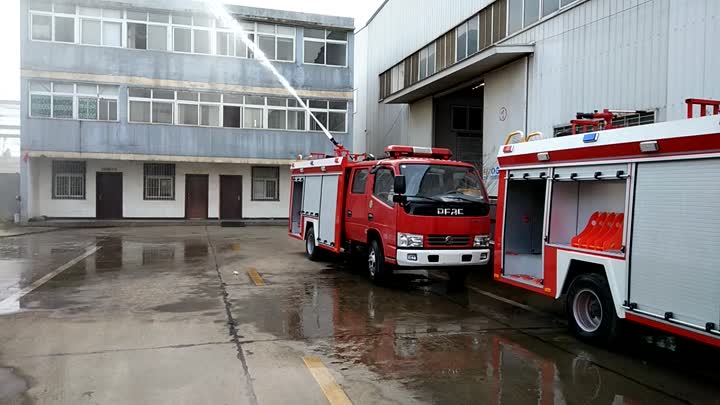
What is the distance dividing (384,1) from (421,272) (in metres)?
17.0

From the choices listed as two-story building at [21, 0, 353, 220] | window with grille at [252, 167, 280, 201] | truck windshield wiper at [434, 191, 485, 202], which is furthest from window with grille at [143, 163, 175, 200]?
truck windshield wiper at [434, 191, 485, 202]

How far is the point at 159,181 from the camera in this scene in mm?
25781

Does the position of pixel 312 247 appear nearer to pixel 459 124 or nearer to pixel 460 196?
pixel 460 196

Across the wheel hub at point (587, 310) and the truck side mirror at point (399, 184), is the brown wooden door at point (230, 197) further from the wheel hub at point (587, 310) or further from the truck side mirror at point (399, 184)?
the wheel hub at point (587, 310)

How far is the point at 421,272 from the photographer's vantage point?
12609 mm

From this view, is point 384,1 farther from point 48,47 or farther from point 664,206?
point 664,206

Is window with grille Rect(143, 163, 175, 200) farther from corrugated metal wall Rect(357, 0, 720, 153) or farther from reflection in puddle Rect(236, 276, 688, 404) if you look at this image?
reflection in puddle Rect(236, 276, 688, 404)

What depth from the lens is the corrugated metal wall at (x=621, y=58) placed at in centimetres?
886

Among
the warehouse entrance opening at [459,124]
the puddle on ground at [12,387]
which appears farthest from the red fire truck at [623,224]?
the warehouse entrance opening at [459,124]

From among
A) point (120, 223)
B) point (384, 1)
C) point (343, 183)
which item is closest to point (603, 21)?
point (343, 183)

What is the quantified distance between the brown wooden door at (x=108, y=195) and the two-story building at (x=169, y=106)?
46 mm

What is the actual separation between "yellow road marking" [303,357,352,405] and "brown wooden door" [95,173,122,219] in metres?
22.0

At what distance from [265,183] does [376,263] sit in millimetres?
17622

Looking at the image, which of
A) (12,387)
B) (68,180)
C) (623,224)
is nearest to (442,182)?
(623,224)
